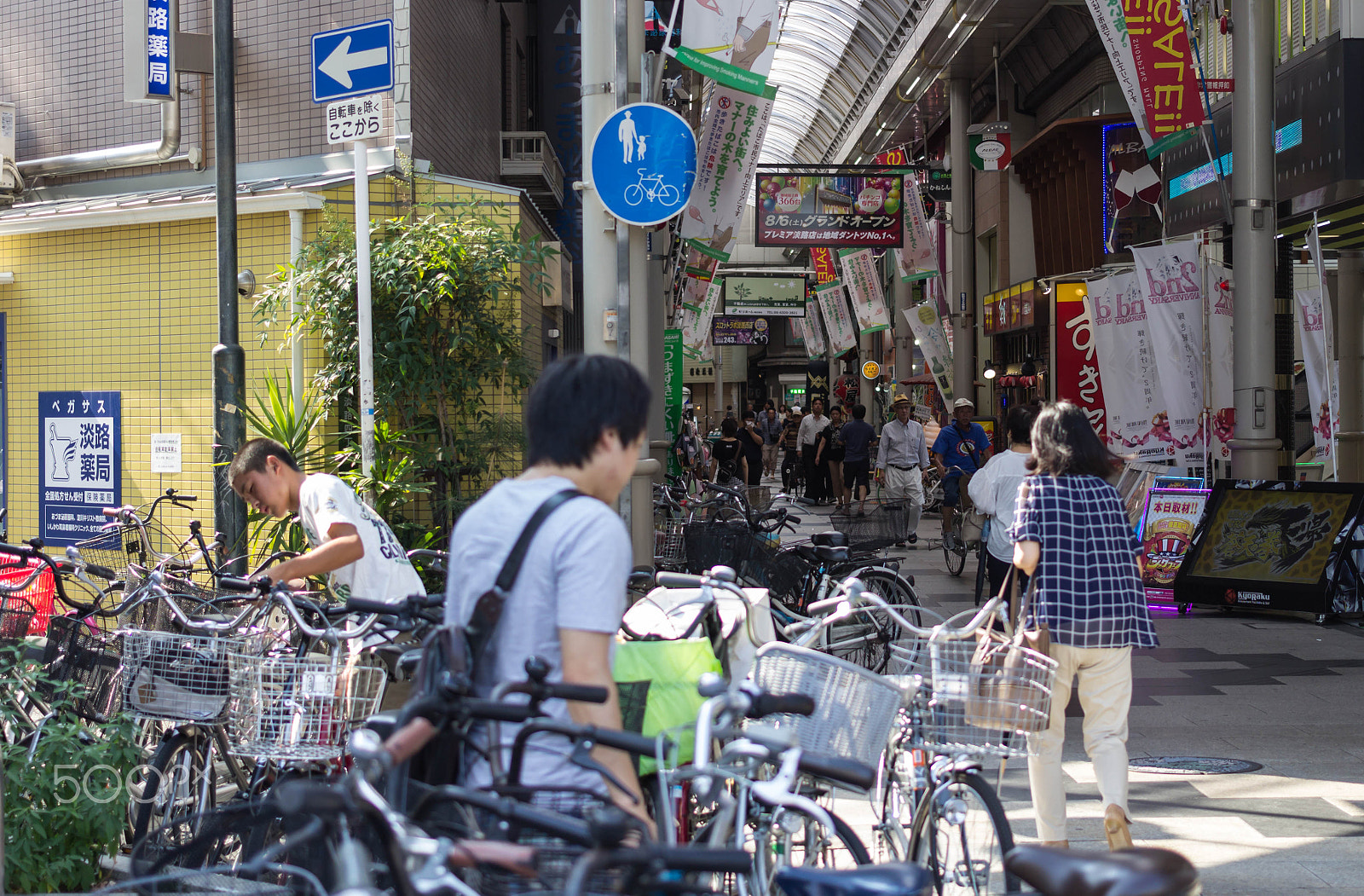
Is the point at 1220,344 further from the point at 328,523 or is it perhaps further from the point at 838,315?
the point at 838,315

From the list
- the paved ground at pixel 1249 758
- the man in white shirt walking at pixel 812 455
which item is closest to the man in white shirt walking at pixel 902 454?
the paved ground at pixel 1249 758

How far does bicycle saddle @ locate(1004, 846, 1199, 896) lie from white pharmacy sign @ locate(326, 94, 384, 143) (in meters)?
5.44

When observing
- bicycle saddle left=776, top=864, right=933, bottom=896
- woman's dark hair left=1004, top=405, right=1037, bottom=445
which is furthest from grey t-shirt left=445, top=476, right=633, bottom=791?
woman's dark hair left=1004, top=405, right=1037, bottom=445

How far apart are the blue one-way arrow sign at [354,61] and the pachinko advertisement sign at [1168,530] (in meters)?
8.39

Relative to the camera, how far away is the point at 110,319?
33.7ft

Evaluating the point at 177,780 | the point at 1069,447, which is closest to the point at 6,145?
the point at 177,780

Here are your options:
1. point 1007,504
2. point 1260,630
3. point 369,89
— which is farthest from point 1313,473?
point 369,89

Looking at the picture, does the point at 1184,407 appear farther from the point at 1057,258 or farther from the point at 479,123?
the point at 1057,258

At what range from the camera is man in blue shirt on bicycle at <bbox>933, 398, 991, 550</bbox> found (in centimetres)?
1462

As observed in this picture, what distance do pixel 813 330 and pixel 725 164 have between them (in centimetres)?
3212

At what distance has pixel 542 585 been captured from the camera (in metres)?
2.42

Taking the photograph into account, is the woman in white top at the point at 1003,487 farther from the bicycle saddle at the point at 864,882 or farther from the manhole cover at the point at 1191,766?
the bicycle saddle at the point at 864,882

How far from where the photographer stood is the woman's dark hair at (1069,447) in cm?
462

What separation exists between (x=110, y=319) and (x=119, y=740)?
6945 mm
